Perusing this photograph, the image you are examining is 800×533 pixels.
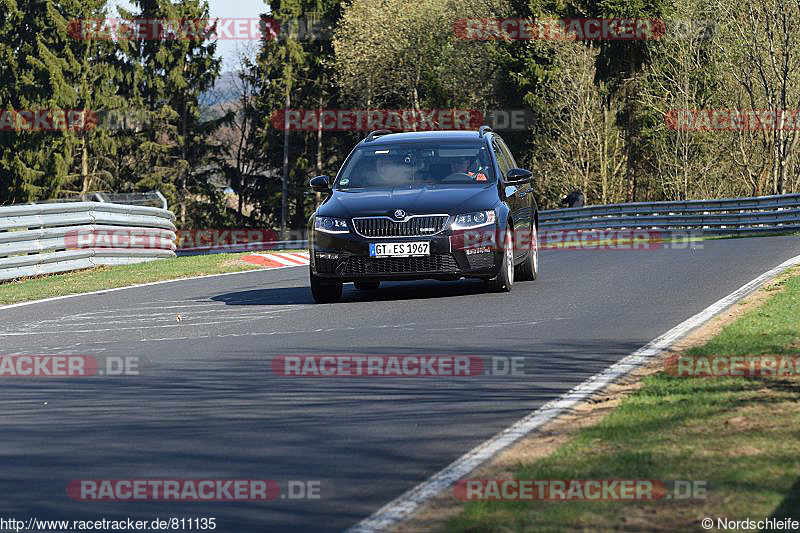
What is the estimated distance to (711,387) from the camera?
7363 millimetres

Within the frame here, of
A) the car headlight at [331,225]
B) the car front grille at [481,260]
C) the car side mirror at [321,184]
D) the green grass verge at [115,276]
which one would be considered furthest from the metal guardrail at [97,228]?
the car front grille at [481,260]

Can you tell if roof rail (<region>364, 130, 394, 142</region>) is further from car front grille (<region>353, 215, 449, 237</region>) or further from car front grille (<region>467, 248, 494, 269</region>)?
car front grille (<region>467, 248, 494, 269</region>)

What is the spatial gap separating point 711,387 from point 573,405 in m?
0.84

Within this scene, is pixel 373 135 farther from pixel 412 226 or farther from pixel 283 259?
pixel 283 259

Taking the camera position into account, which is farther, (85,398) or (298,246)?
(298,246)

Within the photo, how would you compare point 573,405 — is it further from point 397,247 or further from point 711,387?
point 397,247

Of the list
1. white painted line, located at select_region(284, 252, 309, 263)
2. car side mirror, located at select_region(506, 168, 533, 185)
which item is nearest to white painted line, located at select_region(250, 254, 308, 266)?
white painted line, located at select_region(284, 252, 309, 263)

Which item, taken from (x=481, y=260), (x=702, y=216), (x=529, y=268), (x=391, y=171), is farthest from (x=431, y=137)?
(x=702, y=216)

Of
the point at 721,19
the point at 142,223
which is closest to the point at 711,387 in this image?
the point at 142,223

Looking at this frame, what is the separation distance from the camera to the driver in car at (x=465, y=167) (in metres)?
Result: 14.5

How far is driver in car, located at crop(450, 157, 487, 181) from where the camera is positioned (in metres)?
14.5

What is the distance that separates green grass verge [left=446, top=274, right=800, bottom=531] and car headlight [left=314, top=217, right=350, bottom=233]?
6086mm

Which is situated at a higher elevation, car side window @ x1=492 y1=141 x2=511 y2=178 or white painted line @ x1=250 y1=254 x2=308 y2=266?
car side window @ x1=492 y1=141 x2=511 y2=178

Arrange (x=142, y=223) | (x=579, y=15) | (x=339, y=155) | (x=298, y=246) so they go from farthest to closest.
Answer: (x=339, y=155) < (x=579, y=15) < (x=298, y=246) < (x=142, y=223)
